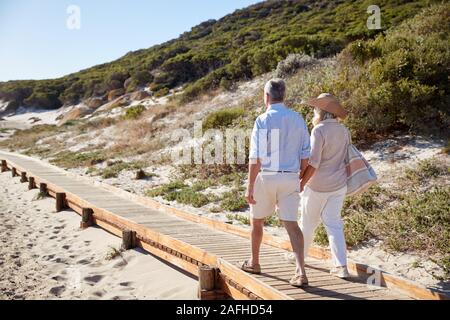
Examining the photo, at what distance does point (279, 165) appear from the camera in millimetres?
4102

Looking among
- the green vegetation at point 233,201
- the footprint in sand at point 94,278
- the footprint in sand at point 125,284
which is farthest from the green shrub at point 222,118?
the footprint in sand at point 125,284

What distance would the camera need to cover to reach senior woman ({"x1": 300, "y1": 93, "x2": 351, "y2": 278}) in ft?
14.5

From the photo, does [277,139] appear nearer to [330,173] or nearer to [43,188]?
[330,173]

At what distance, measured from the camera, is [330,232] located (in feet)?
14.7

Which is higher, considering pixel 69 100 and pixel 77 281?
pixel 69 100

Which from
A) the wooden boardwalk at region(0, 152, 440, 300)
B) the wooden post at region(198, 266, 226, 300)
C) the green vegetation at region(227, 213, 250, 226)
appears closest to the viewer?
the wooden boardwalk at region(0, 152, 440, 300)

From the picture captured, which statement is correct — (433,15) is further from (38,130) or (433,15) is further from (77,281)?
(38,130)

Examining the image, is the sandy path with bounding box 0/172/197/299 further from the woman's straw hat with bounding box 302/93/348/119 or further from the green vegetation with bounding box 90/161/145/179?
the green vegetation with bounding box 90/161/145/179

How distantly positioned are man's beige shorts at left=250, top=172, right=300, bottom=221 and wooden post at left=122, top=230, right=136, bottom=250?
3.23 m

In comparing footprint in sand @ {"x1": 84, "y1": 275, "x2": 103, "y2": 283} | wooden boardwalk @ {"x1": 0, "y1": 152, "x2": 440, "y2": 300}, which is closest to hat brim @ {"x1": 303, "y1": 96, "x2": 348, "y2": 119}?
wooden boardwalk @ {"x1": 0, "y1": 152, "x2": 440, "y2": 300}

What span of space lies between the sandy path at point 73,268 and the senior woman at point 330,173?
175 cm

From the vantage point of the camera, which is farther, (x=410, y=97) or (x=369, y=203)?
(x=410, y=97)
